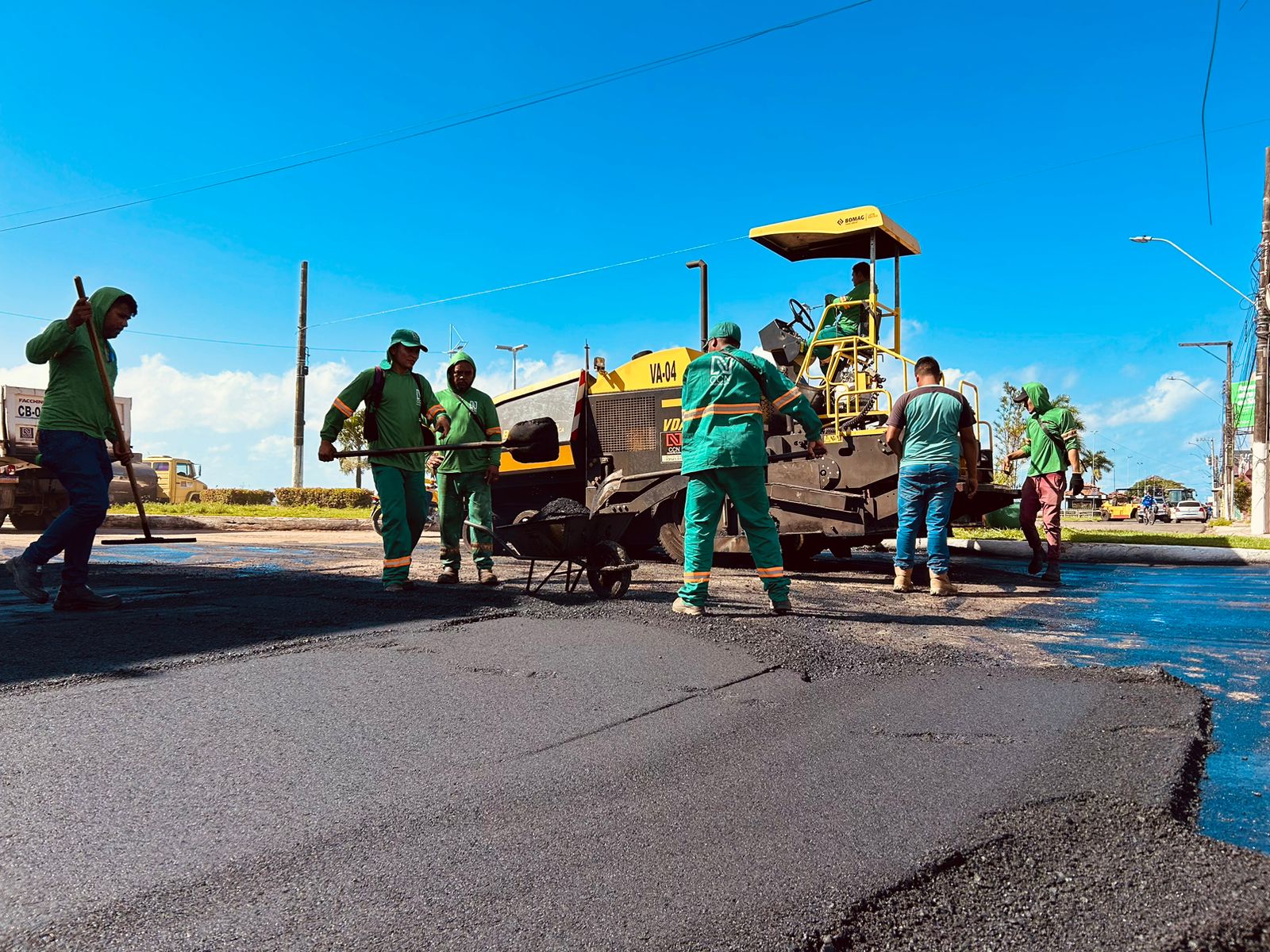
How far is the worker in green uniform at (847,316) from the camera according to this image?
9094 mm

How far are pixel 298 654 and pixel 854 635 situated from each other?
109 inches

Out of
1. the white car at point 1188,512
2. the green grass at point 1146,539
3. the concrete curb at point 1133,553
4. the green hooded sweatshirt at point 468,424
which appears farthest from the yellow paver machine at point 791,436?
the white car at point 1188,512

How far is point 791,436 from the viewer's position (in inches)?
347

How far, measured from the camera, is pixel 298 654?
165 inches

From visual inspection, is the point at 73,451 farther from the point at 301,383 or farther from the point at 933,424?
the point at 301,383

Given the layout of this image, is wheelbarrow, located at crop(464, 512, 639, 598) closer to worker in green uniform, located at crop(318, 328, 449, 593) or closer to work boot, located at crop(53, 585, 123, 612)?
worker in green uniform, located at crop(318, 328, 449, 593)

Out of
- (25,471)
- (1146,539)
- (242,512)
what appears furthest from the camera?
(242,512)

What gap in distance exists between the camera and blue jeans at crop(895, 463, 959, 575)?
7.28 m

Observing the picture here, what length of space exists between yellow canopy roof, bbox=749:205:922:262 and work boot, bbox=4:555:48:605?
6.89 meters

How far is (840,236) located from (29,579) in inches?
288

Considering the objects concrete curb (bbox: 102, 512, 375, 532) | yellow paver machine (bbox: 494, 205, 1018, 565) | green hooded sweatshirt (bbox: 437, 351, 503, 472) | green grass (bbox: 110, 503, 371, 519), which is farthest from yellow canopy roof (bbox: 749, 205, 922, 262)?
green grass (bbox: 110, 503, 371, 519)

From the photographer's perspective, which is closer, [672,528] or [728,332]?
[728,332]

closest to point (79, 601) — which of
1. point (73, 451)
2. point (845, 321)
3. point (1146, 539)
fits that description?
point (73, 451)

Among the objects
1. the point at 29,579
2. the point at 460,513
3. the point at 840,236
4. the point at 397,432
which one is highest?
the point at 840,236
